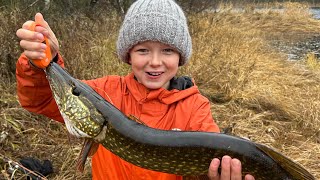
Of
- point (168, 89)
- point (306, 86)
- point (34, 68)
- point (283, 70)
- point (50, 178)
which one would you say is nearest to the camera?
point (34, 68)

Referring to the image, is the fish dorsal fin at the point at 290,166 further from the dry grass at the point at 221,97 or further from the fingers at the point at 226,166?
the dry grass at the point at 221,97

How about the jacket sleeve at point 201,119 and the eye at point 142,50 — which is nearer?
the jacket sleeve at point 201,119

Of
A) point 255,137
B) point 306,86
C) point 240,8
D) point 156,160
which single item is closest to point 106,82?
point 156,160

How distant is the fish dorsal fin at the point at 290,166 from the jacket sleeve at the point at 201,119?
33 centimetres

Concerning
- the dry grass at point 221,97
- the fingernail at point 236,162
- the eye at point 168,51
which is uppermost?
the eye at point 168,51

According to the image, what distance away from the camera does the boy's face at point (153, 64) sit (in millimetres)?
1992

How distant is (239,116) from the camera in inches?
204

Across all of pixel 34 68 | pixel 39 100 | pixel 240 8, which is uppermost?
pixel 34 68

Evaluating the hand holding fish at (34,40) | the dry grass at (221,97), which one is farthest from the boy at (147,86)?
the dry grass at (221,97)

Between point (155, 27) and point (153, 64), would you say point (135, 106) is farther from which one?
point (155, 27)

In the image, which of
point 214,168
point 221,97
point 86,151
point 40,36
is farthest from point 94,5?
point 214,168

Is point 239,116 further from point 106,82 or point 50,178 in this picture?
point 106,82

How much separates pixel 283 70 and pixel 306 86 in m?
1.06

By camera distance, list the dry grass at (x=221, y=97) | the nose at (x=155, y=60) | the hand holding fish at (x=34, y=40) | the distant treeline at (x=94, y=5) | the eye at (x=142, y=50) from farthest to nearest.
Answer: the distant treeline at (x=94, y=5) < the dry grass at (x=221, y=97) < the eye at (x=142, y=50) < the nose at (x=155, y=60) < the hand holding fish at (x=34, y=40)
